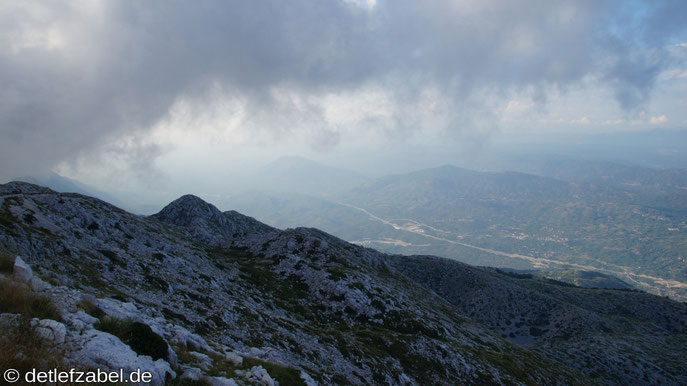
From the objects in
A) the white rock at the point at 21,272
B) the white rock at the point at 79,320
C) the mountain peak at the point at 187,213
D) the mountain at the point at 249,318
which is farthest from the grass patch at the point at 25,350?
the mountain peak at the point at 187,213

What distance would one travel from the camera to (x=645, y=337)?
125 meters

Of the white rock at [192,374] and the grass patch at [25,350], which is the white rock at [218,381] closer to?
the white rock at [192,374]

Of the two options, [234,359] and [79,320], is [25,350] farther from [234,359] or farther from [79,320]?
[234,359]

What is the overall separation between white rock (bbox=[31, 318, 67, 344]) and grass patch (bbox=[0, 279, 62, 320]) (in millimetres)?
1194

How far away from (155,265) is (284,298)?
2657 centimetres

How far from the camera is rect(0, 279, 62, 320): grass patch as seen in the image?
13.9 metres

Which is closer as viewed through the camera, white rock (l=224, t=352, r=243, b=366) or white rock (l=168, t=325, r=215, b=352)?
white rock (l=224, t=352, r=243, b=366)

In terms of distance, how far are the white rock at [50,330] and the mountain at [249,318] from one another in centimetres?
5

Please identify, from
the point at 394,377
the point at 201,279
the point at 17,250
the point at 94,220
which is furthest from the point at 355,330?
the point at 94,220

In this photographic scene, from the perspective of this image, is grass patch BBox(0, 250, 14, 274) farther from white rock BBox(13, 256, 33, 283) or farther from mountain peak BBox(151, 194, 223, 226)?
mountain peak BBox(151, 194, 223, 226)

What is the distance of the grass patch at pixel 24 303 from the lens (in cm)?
1389

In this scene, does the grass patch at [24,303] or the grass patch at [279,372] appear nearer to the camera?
the grass patch at [24,303]

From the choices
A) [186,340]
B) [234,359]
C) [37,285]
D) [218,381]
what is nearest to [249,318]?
Answer: [186,340]

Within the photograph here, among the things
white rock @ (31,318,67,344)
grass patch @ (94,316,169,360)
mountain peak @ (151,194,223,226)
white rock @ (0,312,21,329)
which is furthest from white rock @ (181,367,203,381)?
mountain peak @ (151,194,223,226)
